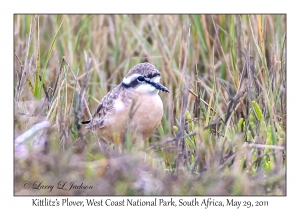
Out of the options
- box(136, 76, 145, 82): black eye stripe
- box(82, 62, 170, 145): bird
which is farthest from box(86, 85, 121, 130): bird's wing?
box(136, 76, 145, 82): black eye stripe

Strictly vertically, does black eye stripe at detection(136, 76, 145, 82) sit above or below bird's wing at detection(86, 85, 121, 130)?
above

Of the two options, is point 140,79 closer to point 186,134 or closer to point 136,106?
point 136,106

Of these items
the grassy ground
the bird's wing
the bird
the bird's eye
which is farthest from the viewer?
the bird's wing

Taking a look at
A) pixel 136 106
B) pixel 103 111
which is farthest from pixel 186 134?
pixel 103 111

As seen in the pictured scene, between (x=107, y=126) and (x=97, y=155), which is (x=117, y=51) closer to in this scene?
(x=107, y=126)

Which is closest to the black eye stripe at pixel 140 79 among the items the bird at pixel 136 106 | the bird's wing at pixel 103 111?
the bird at pixel 136 106

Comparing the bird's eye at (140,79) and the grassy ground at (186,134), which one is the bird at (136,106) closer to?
the bird's eye at (140,79)

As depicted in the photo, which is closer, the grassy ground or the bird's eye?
the grassy ground

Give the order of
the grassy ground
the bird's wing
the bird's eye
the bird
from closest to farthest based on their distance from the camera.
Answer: the grassy ground → the bird → the bird's eye → the bird's wing

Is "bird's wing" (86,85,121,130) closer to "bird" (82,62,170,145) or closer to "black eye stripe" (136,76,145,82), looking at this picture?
"bird" (82,62,170,145)
